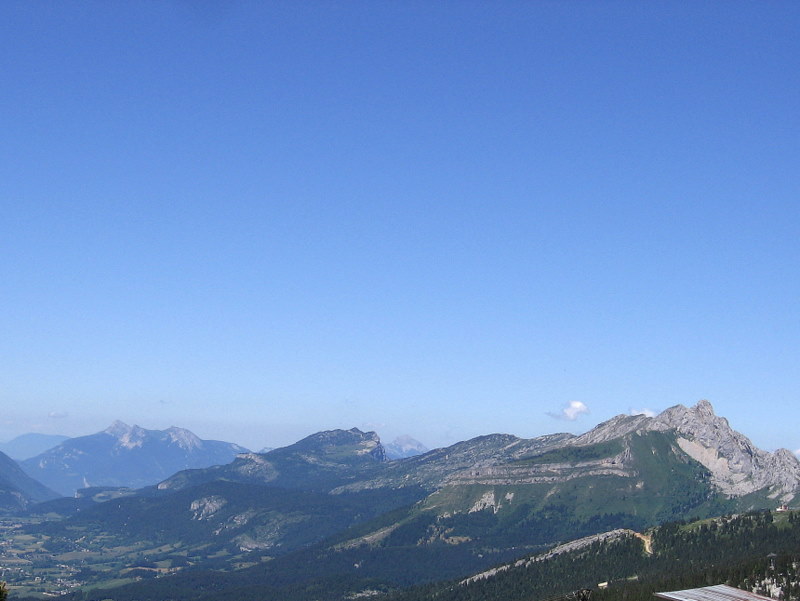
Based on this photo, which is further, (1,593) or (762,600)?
(762,600)

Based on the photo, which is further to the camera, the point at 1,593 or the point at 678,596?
the point at 678,596

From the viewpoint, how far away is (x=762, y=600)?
198625 mm

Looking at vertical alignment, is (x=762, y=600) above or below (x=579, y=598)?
below

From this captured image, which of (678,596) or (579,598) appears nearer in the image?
(579,598)

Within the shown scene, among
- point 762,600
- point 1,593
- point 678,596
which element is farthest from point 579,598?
point 762,600

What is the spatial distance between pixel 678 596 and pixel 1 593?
161299 millimetres

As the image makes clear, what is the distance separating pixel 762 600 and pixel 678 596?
73.7ft

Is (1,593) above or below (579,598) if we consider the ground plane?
above

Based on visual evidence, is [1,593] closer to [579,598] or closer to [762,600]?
[579,598]

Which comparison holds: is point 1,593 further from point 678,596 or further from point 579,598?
point 678,596

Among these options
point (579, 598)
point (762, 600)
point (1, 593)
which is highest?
point (1, 593)

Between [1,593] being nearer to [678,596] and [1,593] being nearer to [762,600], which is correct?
[678,596]

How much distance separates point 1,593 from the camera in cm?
8462

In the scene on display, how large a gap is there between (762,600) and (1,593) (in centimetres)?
17984
